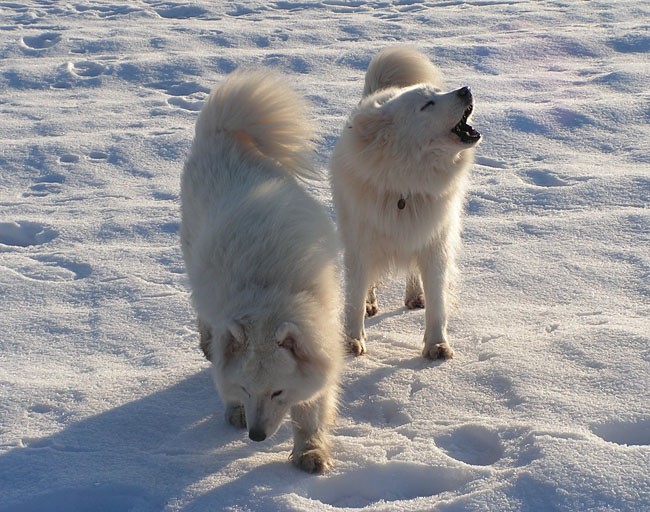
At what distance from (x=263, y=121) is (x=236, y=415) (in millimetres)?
1559

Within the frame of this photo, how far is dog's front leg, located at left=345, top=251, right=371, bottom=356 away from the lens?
14.9 ft

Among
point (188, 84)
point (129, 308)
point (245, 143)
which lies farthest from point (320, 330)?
point (188, 84)

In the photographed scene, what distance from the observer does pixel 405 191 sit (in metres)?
4.38

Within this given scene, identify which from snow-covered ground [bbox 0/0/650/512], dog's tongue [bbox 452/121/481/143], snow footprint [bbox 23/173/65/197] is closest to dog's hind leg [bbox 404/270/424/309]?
snow-covered ground [bbox 0/0/650/512]

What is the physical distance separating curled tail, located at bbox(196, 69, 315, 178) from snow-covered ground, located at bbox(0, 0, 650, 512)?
3.53ft

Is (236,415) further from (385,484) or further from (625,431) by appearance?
(625,431)

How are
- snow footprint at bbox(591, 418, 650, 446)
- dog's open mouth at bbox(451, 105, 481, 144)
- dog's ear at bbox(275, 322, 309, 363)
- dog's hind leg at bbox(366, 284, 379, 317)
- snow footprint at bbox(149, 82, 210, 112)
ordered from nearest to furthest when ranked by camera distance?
1. dog's ear at bbox(275, 322, 309, 363)
2. snow footprint at bbox(591, 418, 650, 446)
3. dog's open mouth at bbox(451, 105, 481, 144)
4. dog's hind leg at bbox(366, 284, 379, 317)
5. snow footprint at bbox(149, 82, 210, 112)

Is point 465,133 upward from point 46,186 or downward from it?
upward

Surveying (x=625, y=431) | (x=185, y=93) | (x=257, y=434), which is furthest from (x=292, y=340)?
(x=185, y=93)

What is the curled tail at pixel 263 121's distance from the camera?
14.3 ft

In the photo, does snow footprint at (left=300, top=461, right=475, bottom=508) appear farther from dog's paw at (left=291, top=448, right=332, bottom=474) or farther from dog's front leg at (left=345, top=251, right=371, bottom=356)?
dog's front leg at (left=345, top=251, right=371, bottom=356)

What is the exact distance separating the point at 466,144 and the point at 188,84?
534 cm

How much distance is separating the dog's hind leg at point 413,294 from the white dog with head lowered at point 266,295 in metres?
1.28

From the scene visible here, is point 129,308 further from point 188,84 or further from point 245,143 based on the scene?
point 188,84
